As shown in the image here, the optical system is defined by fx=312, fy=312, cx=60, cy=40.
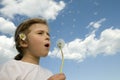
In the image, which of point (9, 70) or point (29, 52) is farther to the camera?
point (29, 52)

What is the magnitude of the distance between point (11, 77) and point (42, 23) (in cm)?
110

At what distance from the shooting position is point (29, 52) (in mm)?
4410

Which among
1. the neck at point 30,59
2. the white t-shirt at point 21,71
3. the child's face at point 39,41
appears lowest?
the white t-shirt at point 21,71

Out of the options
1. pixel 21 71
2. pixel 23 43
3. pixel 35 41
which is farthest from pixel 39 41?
pixel 21 71

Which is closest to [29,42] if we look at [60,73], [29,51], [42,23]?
[29,51]

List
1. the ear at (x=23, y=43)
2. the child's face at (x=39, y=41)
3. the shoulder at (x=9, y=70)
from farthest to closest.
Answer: the ear at (x=23, y=43) → the child's face at (x=39, y=41) → the shoulder at (x=9, y=70)

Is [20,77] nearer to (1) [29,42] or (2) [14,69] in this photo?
(2) [14,69]

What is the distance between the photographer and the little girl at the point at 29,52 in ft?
13.4

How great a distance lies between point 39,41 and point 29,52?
0.23 metres

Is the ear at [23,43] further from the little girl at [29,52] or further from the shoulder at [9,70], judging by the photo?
the shoulder at [9,70]

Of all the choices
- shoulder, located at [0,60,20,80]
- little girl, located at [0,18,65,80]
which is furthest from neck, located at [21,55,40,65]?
shoulder, located at [0,60,20,80]

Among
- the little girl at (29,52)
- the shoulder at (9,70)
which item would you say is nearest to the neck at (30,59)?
the little girl at (29,52)

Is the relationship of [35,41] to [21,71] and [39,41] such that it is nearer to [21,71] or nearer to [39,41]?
[39,41]

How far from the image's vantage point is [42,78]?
4.21m
